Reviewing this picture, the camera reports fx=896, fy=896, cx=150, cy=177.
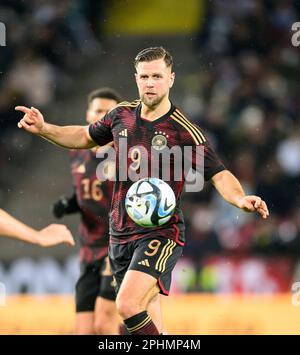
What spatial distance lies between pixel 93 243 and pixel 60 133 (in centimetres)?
158

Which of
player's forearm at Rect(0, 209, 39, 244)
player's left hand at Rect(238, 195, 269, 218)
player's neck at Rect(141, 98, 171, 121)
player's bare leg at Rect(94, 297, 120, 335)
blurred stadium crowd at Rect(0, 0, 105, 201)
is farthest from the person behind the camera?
blurred stadium crowd at Rect(0, 0, 105, 201)

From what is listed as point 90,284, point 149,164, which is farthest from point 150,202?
point 90,284

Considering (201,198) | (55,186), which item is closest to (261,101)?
(201,198)

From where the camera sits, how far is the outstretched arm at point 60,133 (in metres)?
6.37

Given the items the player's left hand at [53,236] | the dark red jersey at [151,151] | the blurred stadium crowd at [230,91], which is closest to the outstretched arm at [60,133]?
the dark red jersey at [151,151]

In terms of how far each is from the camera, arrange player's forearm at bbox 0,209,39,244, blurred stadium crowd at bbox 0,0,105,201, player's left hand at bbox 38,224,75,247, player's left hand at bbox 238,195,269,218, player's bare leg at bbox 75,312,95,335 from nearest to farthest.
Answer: player's forearm at bbox 0,209,39,244, player's left hand at bbox 38,224,75,247, player's left hand at bbox 238,195,269,218, player's bare leg at bbox 75,312,95,335, blurred stadium crowd at bbox 0,0,105,201

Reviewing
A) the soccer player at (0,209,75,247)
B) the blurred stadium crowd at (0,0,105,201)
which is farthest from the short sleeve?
the blurred stadium crowd at (0,0,105,201)

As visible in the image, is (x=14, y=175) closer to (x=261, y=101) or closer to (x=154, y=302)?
(x=261, y=101)

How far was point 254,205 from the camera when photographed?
5.93 meters

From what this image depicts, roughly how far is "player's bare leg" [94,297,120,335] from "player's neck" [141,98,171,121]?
2035 mm

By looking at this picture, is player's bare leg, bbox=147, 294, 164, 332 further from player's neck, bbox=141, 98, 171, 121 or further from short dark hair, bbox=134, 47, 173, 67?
short dark hair, bbox=134, 47, 173, 67

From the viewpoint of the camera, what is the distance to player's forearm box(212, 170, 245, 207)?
6195 mm

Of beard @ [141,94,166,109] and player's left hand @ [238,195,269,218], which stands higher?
beard @ [141,94,166,109]

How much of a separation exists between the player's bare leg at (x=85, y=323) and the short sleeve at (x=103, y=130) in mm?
1924
